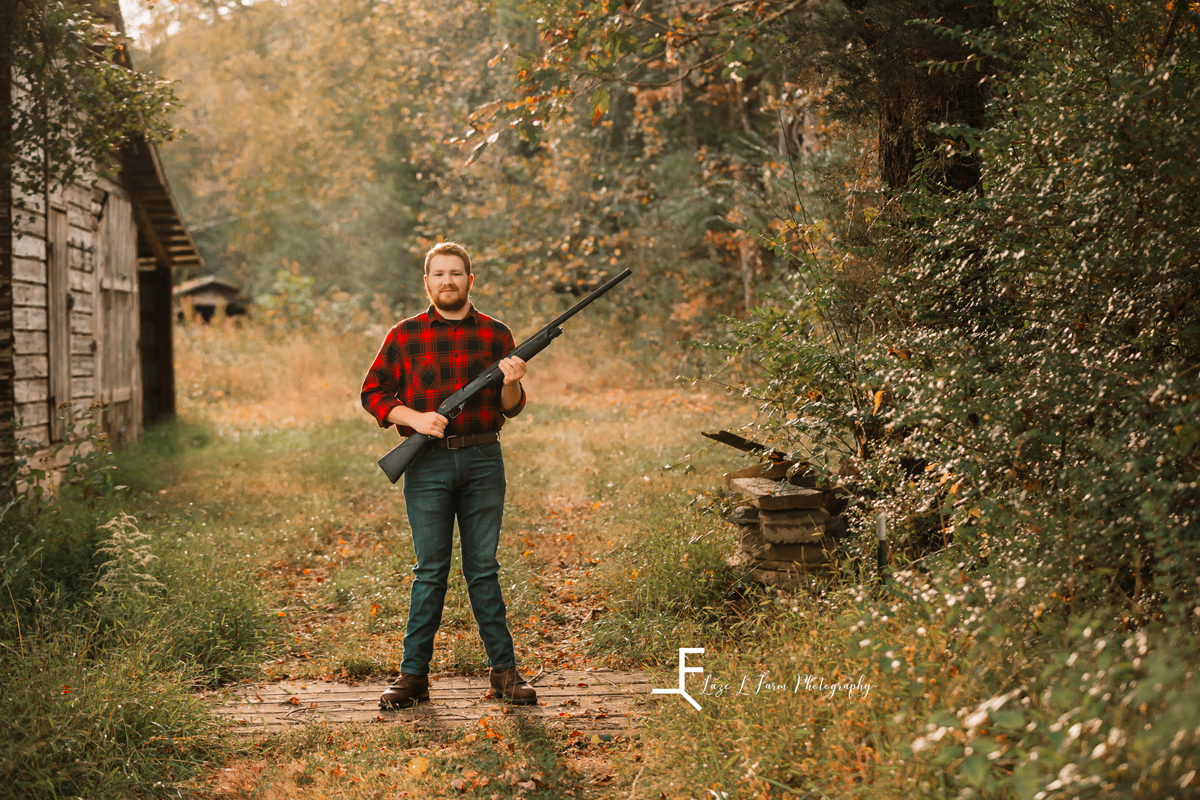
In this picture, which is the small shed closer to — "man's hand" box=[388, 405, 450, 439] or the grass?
the grass

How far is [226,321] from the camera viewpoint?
2161cm

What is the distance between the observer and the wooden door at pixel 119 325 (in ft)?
34.3

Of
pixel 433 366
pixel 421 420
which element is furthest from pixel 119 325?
pixel 421 420

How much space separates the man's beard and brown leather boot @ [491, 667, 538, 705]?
179 cm

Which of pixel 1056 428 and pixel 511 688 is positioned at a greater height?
pixel 1056 428

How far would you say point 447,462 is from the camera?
4.32 meters

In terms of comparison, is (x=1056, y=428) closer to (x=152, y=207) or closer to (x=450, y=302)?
(x=450, y=302)

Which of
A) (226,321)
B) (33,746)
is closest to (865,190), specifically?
(33,746)

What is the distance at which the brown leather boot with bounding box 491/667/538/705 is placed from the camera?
4.35m

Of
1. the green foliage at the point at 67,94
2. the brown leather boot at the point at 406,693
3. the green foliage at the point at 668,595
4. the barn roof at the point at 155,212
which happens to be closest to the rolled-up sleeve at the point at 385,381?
the brown leather boot at the point at 406,693

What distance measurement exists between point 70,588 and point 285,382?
512 inches

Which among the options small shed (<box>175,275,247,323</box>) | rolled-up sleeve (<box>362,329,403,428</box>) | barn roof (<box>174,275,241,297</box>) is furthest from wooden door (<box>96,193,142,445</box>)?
barn roof (<box>174,275,241,297</box>)

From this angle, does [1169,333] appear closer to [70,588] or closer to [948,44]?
[948,44]

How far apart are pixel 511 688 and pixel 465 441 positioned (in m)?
1.23
